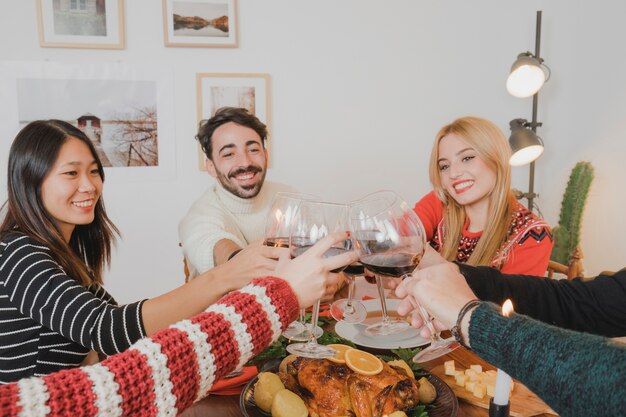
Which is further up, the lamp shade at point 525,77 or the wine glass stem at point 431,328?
the lamp shade at point 525,77

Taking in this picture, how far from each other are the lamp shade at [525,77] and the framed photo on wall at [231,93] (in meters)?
1.43

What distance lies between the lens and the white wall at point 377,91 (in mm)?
2855

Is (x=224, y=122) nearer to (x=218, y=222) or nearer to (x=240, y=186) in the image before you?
(x=240, y=186)

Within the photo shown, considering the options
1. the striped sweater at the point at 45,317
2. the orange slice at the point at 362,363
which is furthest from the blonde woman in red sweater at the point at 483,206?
the striped sweater at the point at 45,317

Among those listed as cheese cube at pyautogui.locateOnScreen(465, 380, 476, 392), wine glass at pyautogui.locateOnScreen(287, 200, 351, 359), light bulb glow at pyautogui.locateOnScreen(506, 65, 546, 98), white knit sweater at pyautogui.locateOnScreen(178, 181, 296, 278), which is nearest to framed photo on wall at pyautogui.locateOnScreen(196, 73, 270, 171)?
white knit sweater at pyautogui.locateOnScreen(178, 181, 296, 278)

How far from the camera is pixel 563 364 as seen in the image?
64cm

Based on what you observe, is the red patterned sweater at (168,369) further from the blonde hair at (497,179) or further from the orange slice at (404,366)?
the blonde hair at (497,179)

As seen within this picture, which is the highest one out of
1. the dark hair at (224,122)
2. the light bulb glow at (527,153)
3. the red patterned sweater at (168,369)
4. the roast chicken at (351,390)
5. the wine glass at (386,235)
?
the dark hair at (224,122)

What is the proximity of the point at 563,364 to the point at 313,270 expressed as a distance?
1.55 feet

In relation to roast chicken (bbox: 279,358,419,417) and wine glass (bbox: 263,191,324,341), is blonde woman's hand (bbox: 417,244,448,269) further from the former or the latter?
roast chicken (bbox: 279,358,419,417)

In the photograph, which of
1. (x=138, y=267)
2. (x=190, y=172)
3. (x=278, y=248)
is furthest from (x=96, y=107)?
(x=278, y=248)

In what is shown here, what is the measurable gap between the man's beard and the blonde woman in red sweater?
0.84 meters

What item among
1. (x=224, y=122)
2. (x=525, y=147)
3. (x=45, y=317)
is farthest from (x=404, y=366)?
(x=525, y=147)

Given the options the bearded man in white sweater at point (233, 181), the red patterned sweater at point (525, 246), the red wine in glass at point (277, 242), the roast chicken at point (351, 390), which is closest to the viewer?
the roast chicken at point (351, 390)
